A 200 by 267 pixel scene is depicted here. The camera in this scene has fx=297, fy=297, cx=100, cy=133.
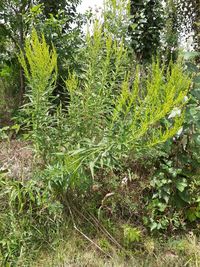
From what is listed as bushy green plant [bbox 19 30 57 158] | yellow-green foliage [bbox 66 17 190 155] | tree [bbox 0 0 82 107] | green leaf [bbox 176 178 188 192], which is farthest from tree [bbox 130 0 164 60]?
bushy green plant [bbox 19 30 57 158]

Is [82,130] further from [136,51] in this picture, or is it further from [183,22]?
[183,22]

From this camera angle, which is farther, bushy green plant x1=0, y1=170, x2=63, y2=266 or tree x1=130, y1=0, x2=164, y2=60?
tree x1=130, y1=0, x2=164, y2=60

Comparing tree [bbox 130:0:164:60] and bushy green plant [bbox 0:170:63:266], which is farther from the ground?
tree [bbox 130:0:164:60]

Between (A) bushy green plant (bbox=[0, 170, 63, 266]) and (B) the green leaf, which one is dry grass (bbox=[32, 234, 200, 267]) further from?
(B) the green leaf

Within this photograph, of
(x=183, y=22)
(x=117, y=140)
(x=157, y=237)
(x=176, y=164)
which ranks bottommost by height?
(x=157, y=237)

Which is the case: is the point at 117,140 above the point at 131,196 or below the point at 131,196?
above

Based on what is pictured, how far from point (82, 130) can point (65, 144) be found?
0.51 feet

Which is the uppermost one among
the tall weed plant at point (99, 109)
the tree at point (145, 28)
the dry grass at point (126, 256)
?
the tree at point (145, 28)

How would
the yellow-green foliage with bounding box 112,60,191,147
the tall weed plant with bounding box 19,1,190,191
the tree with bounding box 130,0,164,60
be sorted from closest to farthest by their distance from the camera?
the yellow-green foliage with bounding box 112,60,191,147
the tall weed plant with bounding box 19,1,190,191
the tree with bounding box 130,0,164,60

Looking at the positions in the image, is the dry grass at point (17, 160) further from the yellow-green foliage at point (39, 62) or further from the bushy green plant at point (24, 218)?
the yellow-green foliage at point (39, 62)

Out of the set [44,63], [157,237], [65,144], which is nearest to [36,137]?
[65,144]

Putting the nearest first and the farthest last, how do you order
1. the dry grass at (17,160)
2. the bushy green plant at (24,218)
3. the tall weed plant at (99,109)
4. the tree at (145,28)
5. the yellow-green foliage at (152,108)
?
Result: the yellow-green foliage at (152,108) < the tall weed plant at (99,109) < the bushy green plant at (24,218) < the dry grass at (17,160) < the tree at (145,28)

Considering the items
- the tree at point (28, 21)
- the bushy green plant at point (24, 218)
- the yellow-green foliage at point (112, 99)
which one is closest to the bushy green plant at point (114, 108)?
the yellow-green foliage at point (112, 99)

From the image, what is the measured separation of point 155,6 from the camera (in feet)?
14.0
